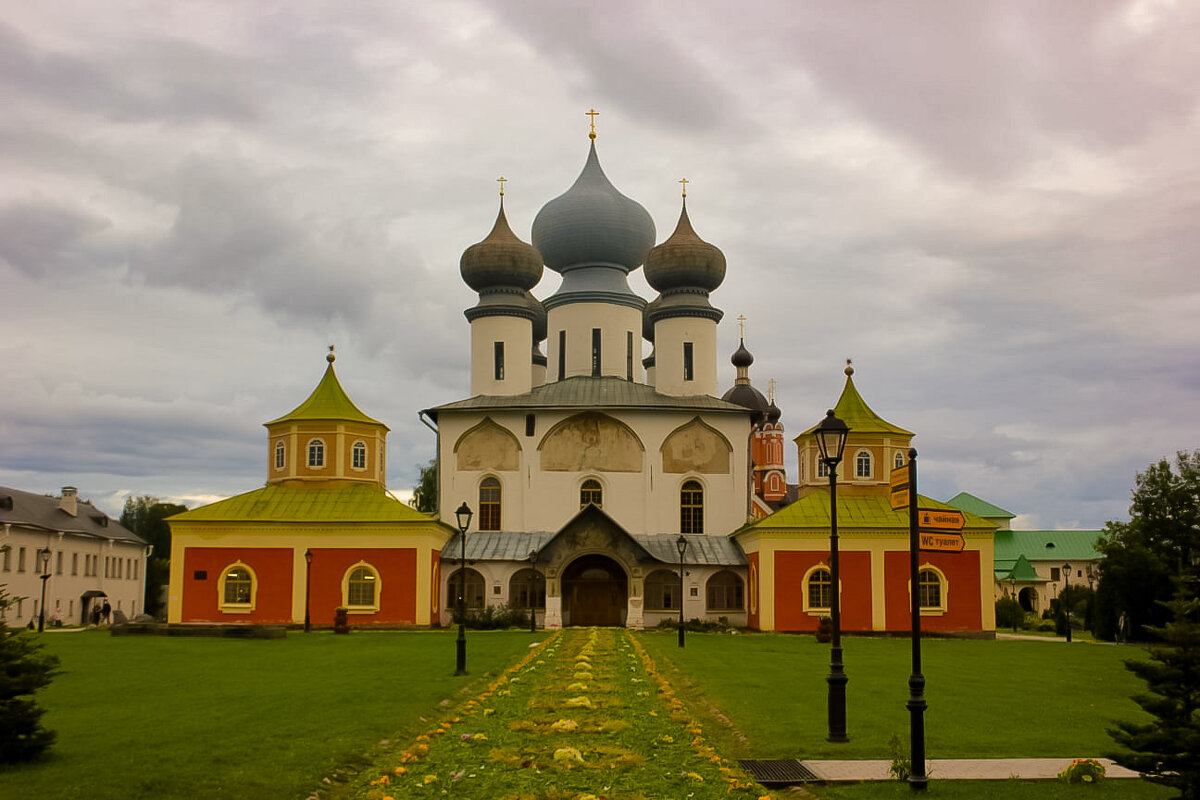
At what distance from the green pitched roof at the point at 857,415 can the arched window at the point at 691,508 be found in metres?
4.85

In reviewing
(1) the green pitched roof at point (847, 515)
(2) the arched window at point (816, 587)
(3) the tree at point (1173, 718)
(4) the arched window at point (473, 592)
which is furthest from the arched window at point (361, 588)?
(3) the tree at point (1173, 718)

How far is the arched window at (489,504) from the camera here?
44.7m

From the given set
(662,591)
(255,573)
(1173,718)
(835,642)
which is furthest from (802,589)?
(1173,718)

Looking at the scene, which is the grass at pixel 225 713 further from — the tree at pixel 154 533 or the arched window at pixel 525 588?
the tree at pixel 154 533

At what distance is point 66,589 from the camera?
55.6 meters

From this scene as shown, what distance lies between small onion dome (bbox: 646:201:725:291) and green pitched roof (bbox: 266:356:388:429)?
43.1 ft

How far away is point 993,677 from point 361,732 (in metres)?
14.3

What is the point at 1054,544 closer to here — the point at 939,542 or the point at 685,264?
the point at 685,264

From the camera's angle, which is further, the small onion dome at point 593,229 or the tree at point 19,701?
the small onion dome at point 593,229

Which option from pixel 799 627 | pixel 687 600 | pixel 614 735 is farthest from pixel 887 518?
pixel 614 735

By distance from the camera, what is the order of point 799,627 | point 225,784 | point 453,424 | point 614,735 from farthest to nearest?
1. point 453,424
2. point 799,627
3. point 614,735
4. point 225,784


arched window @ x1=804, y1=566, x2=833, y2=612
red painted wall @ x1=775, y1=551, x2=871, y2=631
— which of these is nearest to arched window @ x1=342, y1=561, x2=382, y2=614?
red painted wall @ x1=775, y1=551, x2=871, y2=631

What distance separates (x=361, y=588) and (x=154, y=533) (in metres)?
50.8

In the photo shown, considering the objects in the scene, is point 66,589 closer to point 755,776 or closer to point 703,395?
point 703,395
